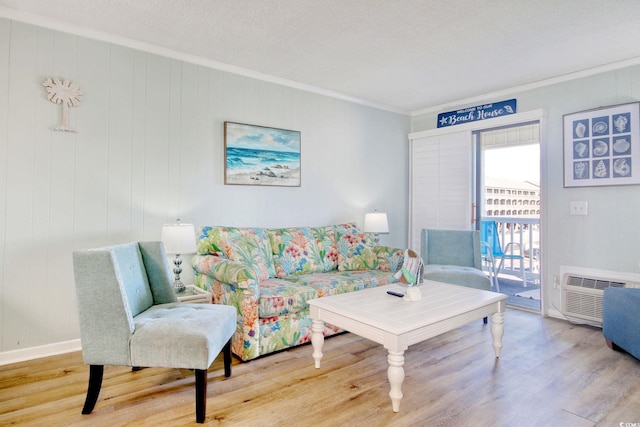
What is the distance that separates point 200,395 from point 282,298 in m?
0.90

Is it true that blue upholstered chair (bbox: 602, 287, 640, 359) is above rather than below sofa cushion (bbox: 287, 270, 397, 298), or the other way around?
below

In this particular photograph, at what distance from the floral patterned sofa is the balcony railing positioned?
8.72 ft

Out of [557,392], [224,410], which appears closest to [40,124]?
[224,410]

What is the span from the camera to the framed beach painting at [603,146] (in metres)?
3.13

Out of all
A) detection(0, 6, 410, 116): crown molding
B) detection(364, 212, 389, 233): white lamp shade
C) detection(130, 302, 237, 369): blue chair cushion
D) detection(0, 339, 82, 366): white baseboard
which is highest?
detection(0, 6, 410, 116): crown molding

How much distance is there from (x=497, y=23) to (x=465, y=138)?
75.5 inches

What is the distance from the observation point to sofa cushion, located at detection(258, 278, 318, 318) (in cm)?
250

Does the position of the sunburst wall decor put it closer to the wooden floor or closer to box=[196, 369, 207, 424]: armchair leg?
the wooden floor

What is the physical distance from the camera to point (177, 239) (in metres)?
2.68

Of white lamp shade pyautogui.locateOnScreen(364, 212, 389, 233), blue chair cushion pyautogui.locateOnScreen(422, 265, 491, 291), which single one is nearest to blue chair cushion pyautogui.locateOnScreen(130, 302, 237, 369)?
blue chair cushion pyautogui.locateOnScreen(422, 265, 491, 291)

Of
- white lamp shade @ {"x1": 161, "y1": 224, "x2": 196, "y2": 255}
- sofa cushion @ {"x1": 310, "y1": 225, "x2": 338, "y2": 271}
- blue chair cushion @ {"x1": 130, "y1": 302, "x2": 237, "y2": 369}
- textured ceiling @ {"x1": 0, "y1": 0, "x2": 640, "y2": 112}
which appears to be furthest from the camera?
sofa cushion @ {"x1": 310, "y1": 225, "x2": 338, "y2": 271}

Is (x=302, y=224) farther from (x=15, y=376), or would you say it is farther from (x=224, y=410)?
(x=15, y=376)

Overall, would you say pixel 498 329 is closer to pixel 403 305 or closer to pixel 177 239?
pixel 403 305

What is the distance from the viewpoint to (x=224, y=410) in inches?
73.8
